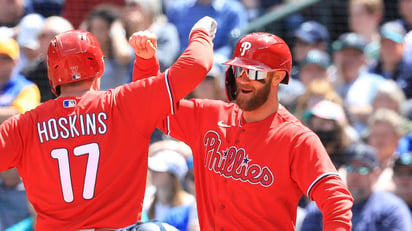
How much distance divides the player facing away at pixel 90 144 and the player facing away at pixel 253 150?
34cm

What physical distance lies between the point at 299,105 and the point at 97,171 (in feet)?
11.4

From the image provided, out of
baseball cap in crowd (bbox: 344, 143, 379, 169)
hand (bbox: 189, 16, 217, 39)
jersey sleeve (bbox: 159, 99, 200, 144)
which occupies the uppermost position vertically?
hand (bbox: 189, 16, 217, 39)

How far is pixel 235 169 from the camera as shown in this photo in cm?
397

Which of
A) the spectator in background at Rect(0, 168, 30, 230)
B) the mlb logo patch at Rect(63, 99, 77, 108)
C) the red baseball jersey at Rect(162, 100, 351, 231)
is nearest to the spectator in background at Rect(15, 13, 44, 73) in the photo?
the spectator in background at Rect(0, 168, 30, 230)

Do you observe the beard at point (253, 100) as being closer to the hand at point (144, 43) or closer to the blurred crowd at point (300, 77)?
the hand at point (144, 43)

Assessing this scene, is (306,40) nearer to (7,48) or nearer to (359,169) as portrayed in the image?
(359,169)

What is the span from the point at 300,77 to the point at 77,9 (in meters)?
2.42

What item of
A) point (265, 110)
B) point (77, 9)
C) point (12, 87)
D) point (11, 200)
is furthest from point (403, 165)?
point (77, 9)

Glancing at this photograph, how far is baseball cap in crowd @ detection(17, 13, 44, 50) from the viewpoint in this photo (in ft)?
23.5

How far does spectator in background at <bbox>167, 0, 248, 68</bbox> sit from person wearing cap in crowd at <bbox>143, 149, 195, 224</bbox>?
183cm

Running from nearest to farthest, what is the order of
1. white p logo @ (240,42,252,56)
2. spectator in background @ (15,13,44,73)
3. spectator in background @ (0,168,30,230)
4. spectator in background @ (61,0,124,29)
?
white p logo @ (240,42,252,56), spectator in background @ (0,168,30,230), spectator in background @ (15,13,44,73), spectator in background @ (61,0,124,29)

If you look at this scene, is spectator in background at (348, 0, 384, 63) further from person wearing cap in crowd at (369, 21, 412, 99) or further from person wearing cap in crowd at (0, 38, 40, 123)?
Answer: person wearing cap in crowd at (0, 38, 40, 123)

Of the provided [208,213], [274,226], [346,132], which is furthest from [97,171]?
[346,132]

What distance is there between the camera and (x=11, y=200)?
5984 millimetres
